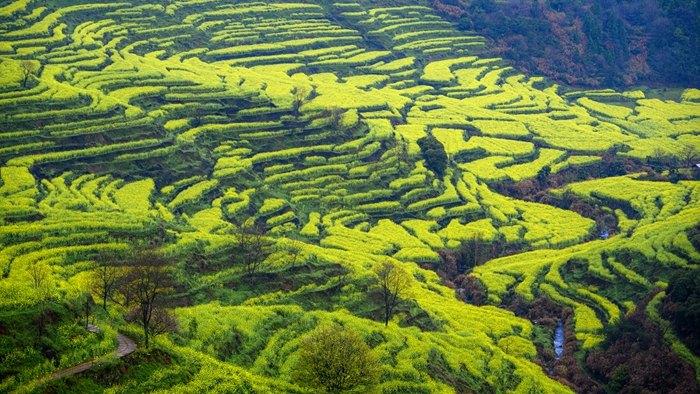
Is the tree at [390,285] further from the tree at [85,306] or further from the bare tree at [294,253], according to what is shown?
the tree at [85,306]

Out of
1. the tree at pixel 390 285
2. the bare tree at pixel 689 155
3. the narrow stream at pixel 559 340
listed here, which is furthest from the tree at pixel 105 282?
the bare tree at pixel 689 155

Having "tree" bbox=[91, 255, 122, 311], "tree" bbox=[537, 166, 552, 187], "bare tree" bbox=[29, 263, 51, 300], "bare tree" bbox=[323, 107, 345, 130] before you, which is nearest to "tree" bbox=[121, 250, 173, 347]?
"tree" bbox=[91, 255, 122, 311]

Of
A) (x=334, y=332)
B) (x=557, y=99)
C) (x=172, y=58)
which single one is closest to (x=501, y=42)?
(x=557, y=99)

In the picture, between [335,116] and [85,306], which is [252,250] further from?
→ [335,116]

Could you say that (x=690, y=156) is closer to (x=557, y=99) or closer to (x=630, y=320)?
(x=557, y=99)

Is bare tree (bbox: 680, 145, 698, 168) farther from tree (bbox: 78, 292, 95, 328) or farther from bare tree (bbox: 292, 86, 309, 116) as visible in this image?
tree (bbox: 78, 292, 95, 328)

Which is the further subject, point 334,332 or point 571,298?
point 571,298
